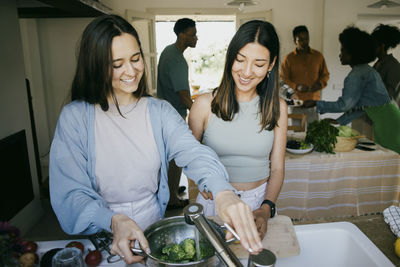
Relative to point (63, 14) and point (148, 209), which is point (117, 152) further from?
point (63, 14)

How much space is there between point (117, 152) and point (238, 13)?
4430mm

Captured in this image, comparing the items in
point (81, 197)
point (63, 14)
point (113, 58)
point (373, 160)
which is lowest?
point (373, 160)

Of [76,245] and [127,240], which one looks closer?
[127,240]

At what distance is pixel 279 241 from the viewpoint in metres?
1.10

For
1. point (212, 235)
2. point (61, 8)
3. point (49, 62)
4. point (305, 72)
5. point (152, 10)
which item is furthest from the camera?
point (152, 10)

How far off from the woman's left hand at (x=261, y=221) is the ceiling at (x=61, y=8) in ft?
6.64

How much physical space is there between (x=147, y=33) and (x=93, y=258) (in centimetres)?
419

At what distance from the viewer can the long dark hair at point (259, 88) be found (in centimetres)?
132

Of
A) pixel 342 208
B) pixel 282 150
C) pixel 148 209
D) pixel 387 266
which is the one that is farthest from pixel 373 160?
pixel 148 209

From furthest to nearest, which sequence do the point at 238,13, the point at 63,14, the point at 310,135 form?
the point at 238,13, the point at 63,14, the point at 310,135

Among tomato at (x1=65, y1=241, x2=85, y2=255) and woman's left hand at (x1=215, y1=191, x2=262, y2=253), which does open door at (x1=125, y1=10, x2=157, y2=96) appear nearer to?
tomato at (x1=65, y1=241, x2=85, y2=255)

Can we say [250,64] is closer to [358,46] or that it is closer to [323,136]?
[323,136]

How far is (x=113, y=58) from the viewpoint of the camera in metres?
1.03

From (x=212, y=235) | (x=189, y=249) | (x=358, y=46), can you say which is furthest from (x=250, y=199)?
(x=358, y=46)
